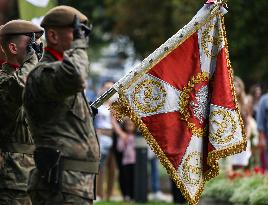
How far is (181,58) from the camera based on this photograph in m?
9.83

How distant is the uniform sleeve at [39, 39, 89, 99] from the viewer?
23.9 feet

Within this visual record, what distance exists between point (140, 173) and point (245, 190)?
3972 millimetres

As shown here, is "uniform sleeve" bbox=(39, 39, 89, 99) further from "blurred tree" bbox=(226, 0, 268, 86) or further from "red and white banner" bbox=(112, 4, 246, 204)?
"blurred tree" bbox=(226, 0, 268, 86)

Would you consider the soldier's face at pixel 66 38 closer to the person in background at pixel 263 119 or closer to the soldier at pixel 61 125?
the soldier at pixel 61 125

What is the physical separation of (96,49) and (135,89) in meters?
41.6

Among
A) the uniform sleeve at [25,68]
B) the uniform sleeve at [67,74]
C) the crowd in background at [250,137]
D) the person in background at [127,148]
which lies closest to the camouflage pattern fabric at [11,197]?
the uniform sleeve at [25,68]

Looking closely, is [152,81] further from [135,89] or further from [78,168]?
[78,168]

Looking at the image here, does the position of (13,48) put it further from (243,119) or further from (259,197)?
(243,119)

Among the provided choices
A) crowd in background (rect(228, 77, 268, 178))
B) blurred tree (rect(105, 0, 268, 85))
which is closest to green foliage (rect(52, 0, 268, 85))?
blurred tree (rect(105, 0, 268, 85))

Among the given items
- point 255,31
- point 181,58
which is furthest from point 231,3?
point 181,58

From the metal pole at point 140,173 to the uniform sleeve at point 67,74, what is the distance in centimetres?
1096

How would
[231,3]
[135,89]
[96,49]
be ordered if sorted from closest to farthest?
1. [135,89]
2. [231,3]
3. [96,49]

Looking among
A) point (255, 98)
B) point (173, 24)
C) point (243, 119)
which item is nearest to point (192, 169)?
point (243, 119)

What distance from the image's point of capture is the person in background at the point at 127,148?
1886cm
